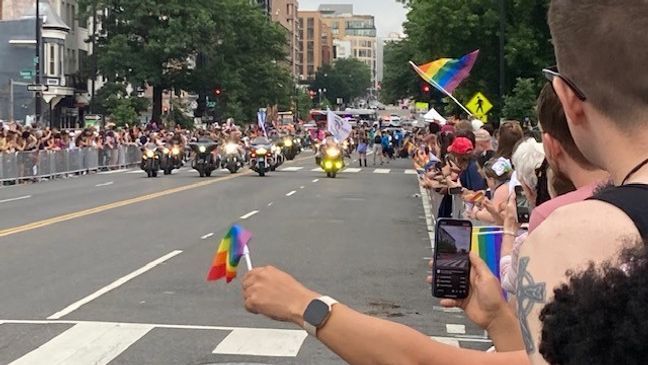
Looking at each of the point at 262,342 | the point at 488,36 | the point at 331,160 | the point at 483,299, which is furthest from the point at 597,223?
the point at 488,36

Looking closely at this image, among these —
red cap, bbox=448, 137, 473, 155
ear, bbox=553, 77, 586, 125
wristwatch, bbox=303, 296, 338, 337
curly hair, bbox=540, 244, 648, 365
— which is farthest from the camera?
red cap, bbox=448, 137, 473, 155

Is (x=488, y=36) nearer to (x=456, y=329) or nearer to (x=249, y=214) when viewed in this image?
(x=249, y=214)

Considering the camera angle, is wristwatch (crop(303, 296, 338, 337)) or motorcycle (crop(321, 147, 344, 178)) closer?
wristwatch (crop(303, 296, 338, 337))

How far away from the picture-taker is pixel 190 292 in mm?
10930

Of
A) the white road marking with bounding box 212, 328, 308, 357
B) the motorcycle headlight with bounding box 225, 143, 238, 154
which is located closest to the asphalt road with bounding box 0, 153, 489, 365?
the white road marking with bounding box 212, 328, 308, 357

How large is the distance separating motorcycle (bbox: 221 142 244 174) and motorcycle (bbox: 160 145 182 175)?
→ 1979mm

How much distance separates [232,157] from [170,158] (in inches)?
101

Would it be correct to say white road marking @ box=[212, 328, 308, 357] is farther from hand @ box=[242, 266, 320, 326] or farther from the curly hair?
the curly hair

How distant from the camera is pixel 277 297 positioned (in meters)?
2.77

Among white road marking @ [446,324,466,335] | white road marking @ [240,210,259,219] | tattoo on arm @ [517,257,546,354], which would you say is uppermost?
tattoo on arm @ [517,257,546,354]

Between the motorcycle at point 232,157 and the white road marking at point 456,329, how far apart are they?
3155 cm

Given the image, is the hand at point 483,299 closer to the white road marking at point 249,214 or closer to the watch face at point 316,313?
the watch face at point 316,313

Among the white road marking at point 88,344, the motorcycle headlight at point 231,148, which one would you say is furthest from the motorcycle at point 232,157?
the white road marking at point 88,344

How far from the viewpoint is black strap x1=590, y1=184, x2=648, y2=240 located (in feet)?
5.48
